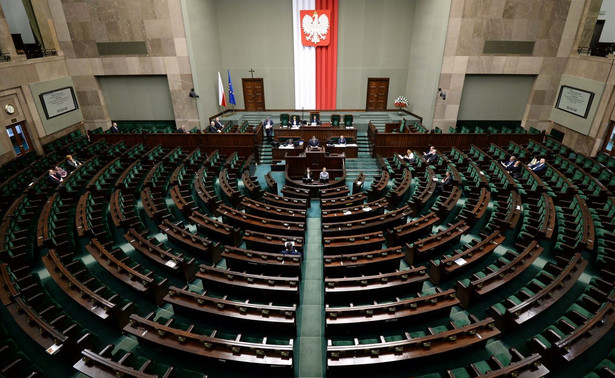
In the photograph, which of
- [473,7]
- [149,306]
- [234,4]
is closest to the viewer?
[149,306]

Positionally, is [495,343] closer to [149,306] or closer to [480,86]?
[149,306]

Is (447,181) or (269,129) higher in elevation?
(269,129)

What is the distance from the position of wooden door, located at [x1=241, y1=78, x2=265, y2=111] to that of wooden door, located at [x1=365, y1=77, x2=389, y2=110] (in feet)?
20.4

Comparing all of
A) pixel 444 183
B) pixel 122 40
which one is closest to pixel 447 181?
pixel 444 183

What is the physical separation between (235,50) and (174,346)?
16.6m

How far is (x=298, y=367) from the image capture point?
4988mm

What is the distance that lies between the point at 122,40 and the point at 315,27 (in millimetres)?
9499

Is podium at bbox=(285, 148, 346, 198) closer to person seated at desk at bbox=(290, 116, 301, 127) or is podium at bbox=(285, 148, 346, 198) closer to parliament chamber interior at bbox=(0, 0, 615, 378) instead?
parliament chamber interior at bbox=(0, 0, 615, 378)

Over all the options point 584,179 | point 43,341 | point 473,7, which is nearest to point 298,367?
point 43,341

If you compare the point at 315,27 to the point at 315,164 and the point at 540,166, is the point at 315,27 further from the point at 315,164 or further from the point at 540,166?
the point at 540,166

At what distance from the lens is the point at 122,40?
568 inches

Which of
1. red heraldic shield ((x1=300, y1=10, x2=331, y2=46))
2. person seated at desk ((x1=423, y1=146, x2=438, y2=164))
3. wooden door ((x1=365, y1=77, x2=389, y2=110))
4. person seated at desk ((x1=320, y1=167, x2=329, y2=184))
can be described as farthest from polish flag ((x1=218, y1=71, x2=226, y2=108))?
person seated at desk ((x1=423, y1=146, x2=438, y2=164))

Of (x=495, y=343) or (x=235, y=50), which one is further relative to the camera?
(x=235, y=50)

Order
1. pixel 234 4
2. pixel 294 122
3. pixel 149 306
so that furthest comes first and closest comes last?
pixel 234 4 → pixel 294 122 → pixel 149 306
